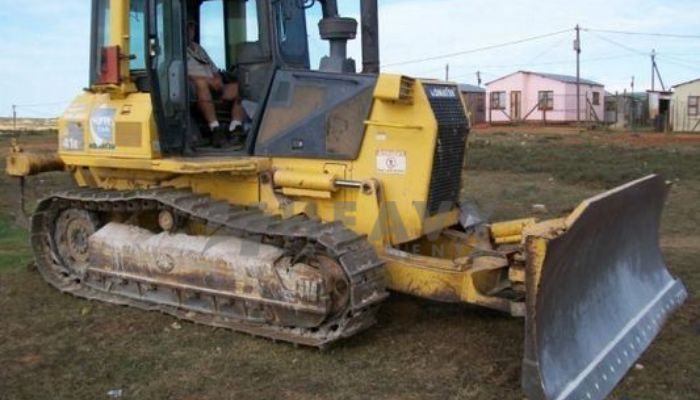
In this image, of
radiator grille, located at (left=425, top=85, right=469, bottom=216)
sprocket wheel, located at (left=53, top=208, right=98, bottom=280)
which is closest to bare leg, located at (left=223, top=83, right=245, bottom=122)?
sprocket wheel, located at (left=53, top=208, right=98, bottom=280)

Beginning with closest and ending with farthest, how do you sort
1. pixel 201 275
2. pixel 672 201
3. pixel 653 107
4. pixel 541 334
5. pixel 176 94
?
1. pixel 541 334
2. pixel 201 275
3. pixel 176 94
4. pixel 672 201
5. pixel 653 107

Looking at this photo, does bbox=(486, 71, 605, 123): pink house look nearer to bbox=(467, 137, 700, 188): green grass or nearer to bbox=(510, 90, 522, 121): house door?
bbox=(510, 90, 522, 121): house door

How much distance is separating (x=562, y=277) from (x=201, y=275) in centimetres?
291

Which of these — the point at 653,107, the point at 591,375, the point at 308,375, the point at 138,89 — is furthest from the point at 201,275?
the point at 653,107

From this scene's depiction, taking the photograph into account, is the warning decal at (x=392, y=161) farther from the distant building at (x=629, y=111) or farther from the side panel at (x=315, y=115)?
A: the distant building at (x=629, y=111)

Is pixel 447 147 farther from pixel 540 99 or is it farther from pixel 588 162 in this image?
pixel 540 99

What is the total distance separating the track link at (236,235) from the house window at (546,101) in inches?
1789

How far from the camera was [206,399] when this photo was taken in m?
5.05

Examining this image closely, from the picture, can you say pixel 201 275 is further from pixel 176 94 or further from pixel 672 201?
pixel 672 201

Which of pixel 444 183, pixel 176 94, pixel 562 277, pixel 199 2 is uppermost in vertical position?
pixel 199 2

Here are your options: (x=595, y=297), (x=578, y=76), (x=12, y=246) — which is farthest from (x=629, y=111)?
(x=595, y=297)

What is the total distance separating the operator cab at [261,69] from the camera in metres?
6.37

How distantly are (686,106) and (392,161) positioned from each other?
40.4m

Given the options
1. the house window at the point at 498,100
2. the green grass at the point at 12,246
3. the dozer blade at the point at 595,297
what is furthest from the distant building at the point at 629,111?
the dozer blade at the point at 595,297
